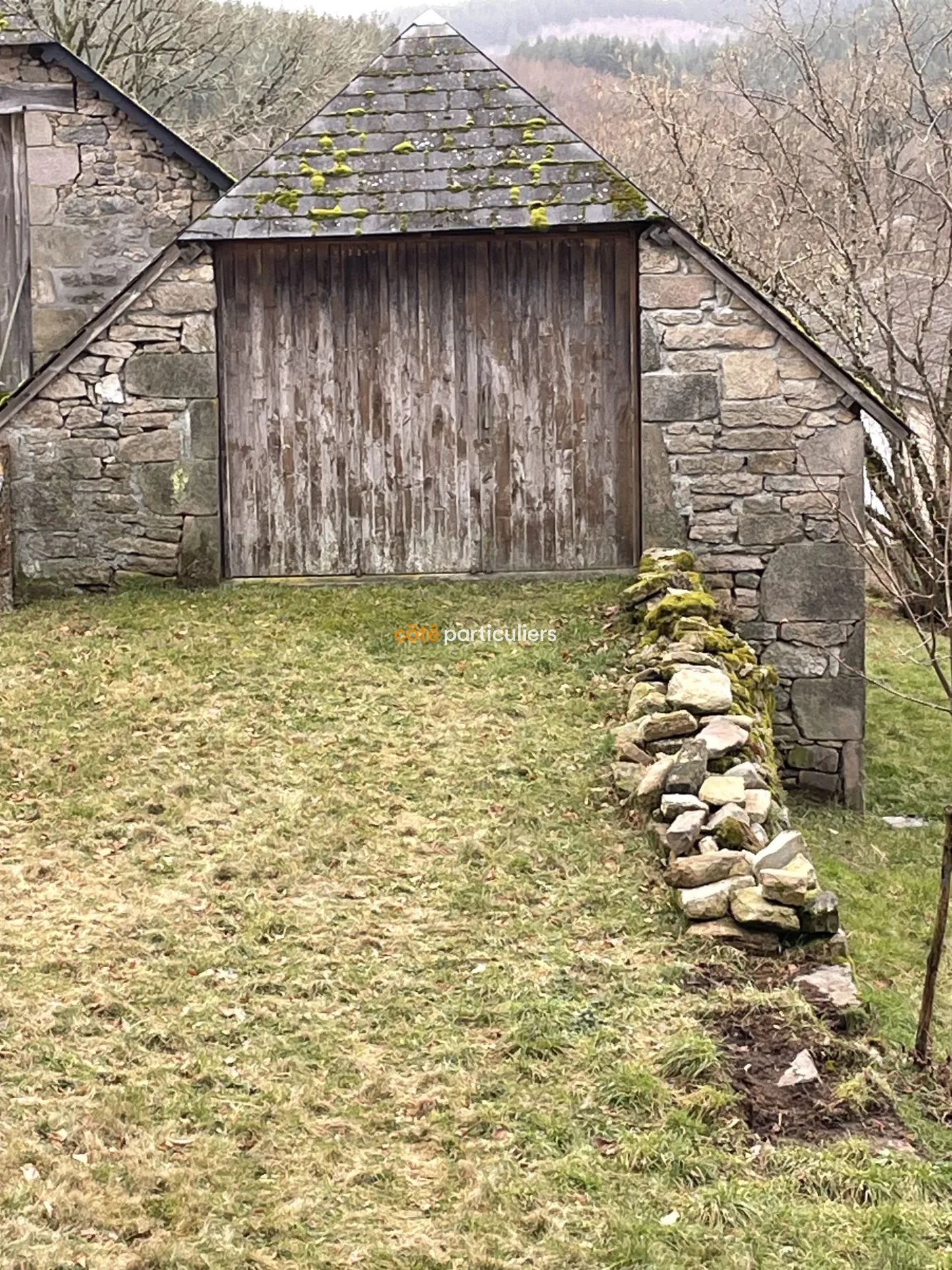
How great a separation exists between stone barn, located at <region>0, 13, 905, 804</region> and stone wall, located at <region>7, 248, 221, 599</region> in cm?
2

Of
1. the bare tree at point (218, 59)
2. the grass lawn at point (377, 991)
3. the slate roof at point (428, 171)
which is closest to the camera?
the grass lawn at point (377, 991)

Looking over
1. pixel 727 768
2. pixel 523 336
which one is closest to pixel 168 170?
pixel 523 336

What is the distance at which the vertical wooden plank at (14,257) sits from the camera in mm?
12156

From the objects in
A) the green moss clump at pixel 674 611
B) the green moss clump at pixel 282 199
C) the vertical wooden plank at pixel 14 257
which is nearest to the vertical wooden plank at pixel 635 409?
the green moss clump at pixel 674 611

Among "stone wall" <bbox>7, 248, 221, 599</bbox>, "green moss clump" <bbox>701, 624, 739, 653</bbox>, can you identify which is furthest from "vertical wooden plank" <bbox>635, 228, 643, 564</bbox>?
"stone wall" <bbox>7, 248, 221, 599</bbox>

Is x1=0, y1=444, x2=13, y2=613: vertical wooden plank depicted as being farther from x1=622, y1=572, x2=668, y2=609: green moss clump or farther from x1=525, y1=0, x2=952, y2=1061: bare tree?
x1=525, y1=0, x2=952, y2=1061: bare tree

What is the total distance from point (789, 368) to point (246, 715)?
15.7 ft

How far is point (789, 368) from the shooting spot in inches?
401

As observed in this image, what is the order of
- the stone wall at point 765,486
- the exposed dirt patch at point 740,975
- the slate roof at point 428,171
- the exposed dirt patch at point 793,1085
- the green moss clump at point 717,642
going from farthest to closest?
the slate roof at point 428,171, the stone wall at point 765,486, the green moss clump at point 717,642, the exposed dirt patch at point 740,975, the exposed dirt patch at point 793,1085

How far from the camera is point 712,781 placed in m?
6.60

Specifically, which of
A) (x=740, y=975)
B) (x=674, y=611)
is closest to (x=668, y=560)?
(x=674, y=611)

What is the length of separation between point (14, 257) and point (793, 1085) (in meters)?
10.6

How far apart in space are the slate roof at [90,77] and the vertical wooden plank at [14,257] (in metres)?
0.62

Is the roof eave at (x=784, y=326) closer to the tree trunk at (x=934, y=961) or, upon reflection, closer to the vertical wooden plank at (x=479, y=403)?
the vertical wooden plank at (x=479, y=403)
